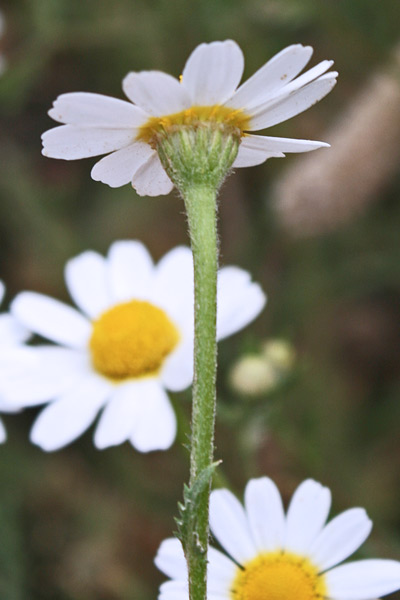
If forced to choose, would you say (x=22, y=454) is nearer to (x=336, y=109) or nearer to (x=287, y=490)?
(x=287, y=490)

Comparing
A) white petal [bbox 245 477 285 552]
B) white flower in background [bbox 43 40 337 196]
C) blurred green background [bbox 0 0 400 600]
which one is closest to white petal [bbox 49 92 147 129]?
white flower in background [bbox 43 40 337 196]

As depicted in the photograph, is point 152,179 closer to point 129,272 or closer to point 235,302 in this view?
point 235,302

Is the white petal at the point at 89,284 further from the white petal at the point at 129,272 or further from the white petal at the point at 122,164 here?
the white petal at the point at 122,164

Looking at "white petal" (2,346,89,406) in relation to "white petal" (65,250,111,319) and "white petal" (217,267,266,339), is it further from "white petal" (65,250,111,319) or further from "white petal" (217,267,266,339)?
"white petal" (217,267,266,339)

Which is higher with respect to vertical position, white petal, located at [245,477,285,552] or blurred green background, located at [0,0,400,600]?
blurred green background, located at [0,0,400,600]

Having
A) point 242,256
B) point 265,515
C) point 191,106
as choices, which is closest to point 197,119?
point 191,106
